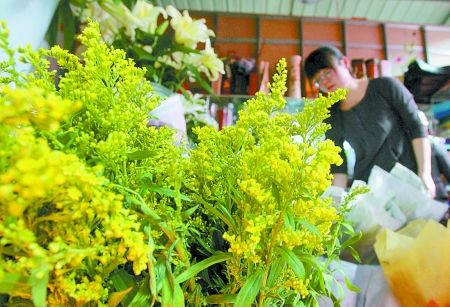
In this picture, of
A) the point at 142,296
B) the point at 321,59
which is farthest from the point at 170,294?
the point at 321,59

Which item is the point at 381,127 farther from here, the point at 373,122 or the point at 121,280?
the point at 121,280

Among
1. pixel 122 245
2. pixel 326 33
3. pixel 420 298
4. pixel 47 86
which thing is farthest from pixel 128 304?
pixel 326 33

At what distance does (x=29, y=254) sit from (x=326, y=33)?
3881 mm

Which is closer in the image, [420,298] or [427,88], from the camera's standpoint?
[420,298]

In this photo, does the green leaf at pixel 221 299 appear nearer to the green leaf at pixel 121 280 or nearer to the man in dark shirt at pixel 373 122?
the green leaf at pixel 121 280

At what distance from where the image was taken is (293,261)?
11.7 inches

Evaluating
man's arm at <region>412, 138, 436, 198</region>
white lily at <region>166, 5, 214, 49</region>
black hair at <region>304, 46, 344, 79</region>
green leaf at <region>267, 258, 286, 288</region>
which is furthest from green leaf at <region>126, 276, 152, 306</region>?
black hair at <region>304, 46, 344, 79</region>

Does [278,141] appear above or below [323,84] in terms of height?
below

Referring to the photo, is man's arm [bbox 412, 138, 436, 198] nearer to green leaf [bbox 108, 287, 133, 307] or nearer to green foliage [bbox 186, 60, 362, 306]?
green foliage [bbox 186, 60, 362, 306]

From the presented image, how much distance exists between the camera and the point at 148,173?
341 millimetres

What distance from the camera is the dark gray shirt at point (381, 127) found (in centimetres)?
149

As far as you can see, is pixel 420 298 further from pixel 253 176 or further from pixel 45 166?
pixel 45 166

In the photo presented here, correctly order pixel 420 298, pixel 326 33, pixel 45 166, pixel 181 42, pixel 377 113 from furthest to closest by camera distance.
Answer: pixel 326 33
pixel 377 113
pixel 181 42
pixel 420 298
pixel 45 166

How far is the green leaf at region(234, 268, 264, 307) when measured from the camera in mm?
302
